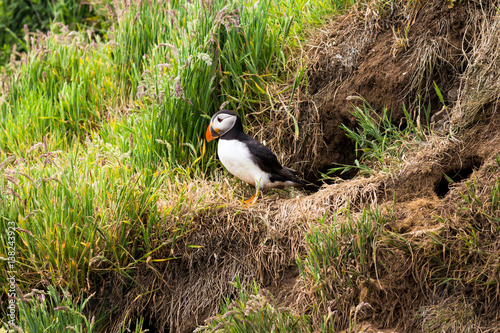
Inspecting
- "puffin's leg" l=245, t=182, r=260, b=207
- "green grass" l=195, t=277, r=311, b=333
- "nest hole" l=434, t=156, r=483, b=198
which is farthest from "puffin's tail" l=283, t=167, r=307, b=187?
"green grass" l=195, t=277, r=311, b=333

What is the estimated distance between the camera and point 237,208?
3492 millimetres

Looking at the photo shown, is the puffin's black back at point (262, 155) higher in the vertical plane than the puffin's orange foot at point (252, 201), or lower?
higher

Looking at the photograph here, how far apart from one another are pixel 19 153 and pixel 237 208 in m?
1.86

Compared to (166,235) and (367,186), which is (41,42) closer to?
(166,235)

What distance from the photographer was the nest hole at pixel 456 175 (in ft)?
10.4

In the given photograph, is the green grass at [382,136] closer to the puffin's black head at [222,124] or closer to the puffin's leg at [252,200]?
the puffin's leg at [252,200]

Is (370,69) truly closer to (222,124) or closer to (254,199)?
(222,124)

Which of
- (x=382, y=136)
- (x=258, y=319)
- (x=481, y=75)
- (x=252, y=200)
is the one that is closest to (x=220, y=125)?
(x=252, y=200)

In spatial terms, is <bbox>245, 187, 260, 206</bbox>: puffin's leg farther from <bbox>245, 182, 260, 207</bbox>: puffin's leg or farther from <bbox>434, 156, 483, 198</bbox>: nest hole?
<bbox>434, 156, 483, 198</bbox>: nest hole

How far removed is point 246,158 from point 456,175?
4.26 feet

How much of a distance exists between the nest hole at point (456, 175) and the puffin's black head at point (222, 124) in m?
1.38

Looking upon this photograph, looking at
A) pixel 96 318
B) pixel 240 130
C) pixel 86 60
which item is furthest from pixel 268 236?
pixel 86 60

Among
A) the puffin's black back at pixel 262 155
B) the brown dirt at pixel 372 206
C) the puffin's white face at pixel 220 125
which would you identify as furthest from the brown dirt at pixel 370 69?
the puffin's white face at pixel 220 125

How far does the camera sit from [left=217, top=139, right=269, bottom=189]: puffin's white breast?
11.8 feet
